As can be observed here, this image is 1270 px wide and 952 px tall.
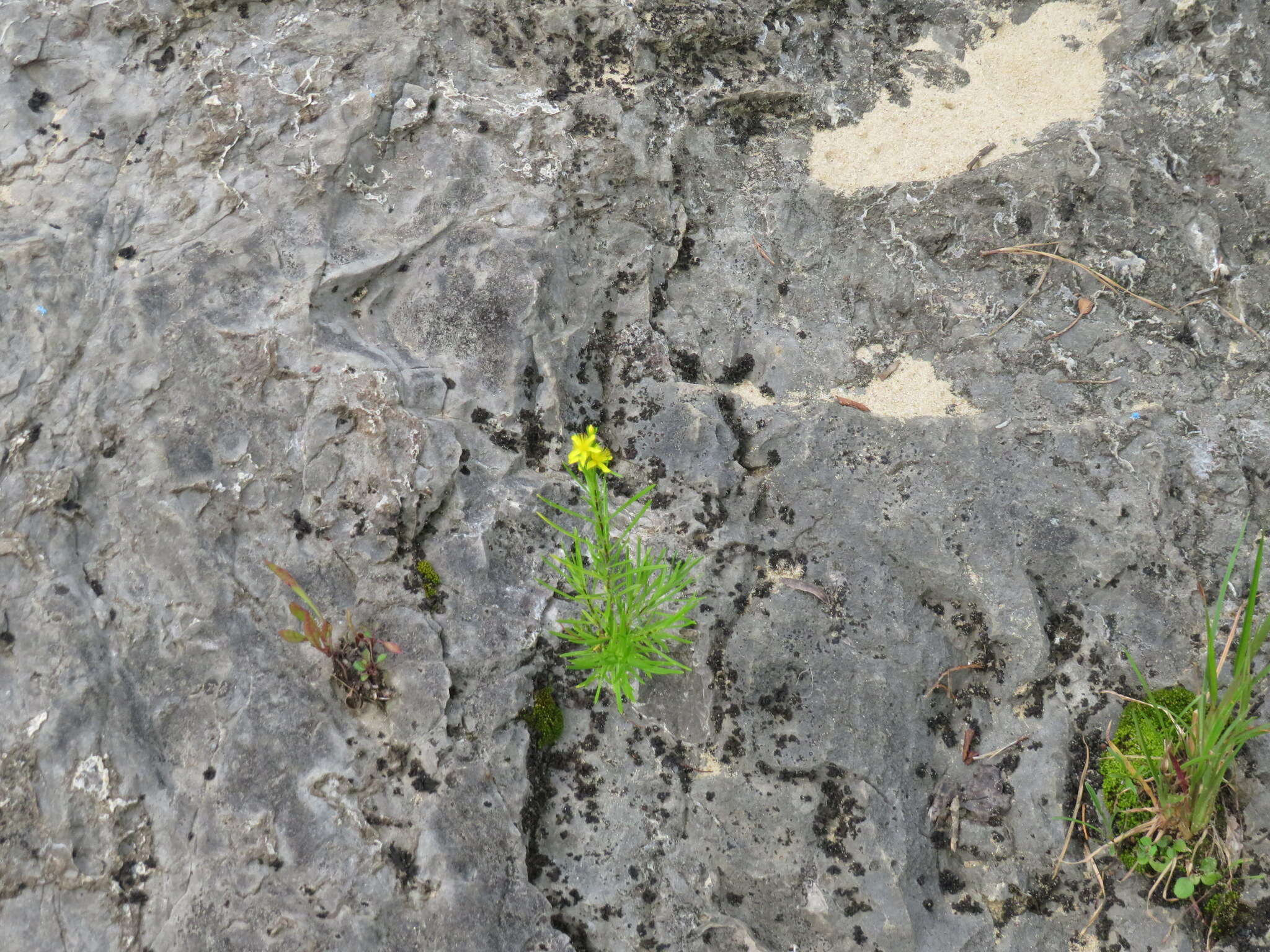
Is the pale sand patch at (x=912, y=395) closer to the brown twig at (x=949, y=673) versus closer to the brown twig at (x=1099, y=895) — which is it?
the brown twig at (x=949, y=673)

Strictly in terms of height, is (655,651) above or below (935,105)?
below

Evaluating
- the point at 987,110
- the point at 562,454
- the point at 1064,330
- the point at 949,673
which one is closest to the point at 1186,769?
the point at 949,673

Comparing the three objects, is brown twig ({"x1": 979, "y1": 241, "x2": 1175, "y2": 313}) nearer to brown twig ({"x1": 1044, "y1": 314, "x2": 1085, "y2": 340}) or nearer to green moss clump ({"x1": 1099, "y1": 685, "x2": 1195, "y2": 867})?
brown twig ({"x1": 1044, "y1": 314, "x2": 1085, "y2": 340})

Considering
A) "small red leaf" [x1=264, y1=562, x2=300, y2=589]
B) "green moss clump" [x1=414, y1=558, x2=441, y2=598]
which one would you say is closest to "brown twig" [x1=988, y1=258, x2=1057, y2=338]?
"green moss clump" [x1=414, y1=558, x2=441, y2=598]

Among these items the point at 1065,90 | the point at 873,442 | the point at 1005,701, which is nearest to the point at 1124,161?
the point at 1065,90

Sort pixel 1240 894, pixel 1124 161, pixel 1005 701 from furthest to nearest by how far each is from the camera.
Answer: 1. pixel 1124 161
2. pixel 1005 701
3. pixel 1240 894

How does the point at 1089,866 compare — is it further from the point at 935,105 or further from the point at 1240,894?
the point at 935,105

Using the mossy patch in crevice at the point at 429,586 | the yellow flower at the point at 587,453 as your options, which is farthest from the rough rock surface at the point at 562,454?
the yellow flower at the point at 587,453
